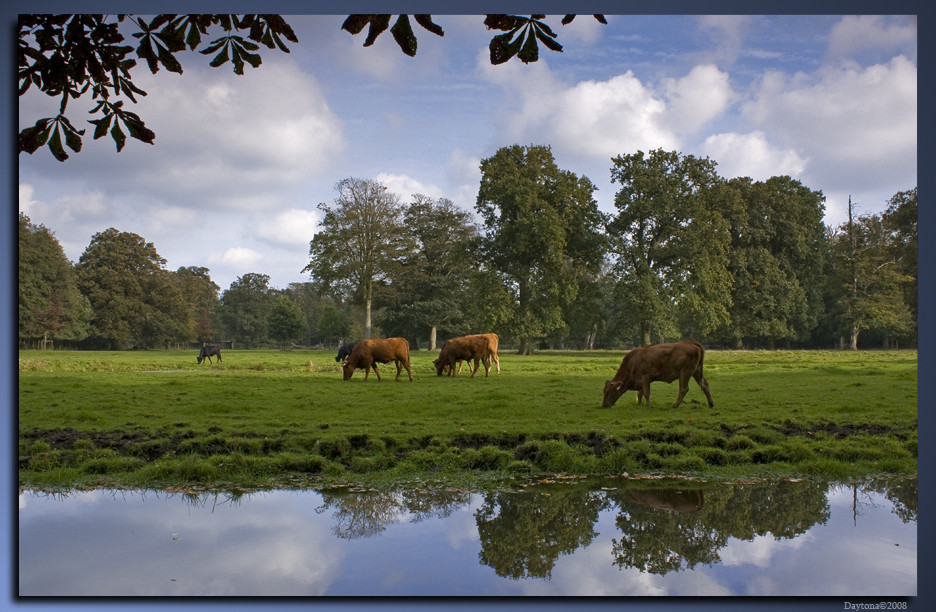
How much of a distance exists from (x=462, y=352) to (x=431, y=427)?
37.4 feet

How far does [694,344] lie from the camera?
1256 cm

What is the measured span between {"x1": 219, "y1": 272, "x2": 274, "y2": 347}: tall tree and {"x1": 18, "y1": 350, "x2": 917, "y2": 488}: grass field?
6.65ft

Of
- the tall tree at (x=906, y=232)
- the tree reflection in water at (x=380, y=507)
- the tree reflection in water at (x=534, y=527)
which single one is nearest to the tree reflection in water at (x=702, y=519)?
the tree reflection in water at (x=534, y=527)

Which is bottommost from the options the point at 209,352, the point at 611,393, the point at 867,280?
the point at 611,393

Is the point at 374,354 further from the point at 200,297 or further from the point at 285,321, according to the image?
the point at 285,321

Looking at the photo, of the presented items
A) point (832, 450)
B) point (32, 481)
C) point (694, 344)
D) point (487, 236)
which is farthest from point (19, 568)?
point (487, 236)

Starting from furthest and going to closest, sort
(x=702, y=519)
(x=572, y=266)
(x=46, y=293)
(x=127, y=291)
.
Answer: (x=572, y=266) < (x=127, y=291) < (x=46, y=293) < (x=702, y=519)

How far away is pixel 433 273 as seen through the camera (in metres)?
29.4

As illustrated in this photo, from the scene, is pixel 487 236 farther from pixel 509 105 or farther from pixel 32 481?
pixel 32 481

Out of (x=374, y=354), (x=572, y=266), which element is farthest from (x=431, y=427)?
(x=572, y=266)

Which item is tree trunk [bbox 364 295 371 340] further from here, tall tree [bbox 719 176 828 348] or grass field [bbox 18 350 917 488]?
tall tree [bbox 719 176 828 348]

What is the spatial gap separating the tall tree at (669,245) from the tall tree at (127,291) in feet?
54.3

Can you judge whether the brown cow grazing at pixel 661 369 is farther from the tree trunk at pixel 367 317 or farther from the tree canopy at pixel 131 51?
the tree trunk at pixel 367 317

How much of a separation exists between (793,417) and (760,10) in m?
6.64
